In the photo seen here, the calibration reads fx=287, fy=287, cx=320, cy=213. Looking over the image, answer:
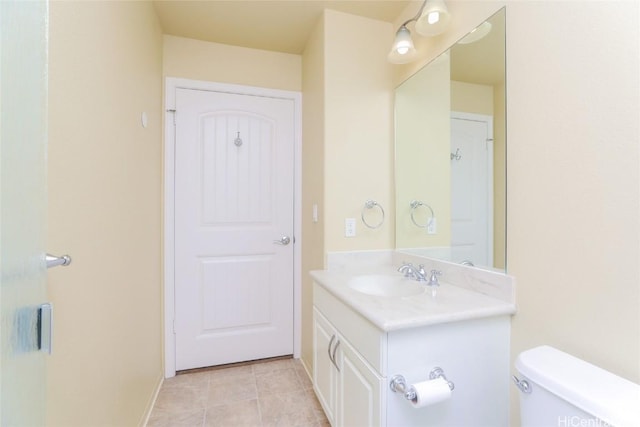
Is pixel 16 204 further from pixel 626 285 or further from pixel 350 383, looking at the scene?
pixel 626 285

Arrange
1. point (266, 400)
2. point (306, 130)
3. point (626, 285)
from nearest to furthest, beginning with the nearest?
point (626, 285)
point (266, 400)
point (306, 130)

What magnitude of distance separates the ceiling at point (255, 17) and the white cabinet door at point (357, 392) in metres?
1.87

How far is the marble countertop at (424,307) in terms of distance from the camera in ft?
3.16

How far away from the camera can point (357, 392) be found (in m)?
1.14

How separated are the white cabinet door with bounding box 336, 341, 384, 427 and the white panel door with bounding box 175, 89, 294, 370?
107 centimetres

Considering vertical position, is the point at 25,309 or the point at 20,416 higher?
the point at 25,309

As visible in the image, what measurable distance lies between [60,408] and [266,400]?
123 centimetres

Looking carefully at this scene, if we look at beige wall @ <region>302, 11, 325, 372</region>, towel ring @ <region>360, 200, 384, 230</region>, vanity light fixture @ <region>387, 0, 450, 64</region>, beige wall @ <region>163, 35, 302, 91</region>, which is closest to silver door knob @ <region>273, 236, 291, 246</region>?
beige wall @ <region>302, 11, 325, 372</region>

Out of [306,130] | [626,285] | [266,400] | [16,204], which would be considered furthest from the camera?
Answer: [306,130]

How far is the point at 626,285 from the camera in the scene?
792mm

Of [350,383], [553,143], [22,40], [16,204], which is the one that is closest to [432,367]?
[350,383]

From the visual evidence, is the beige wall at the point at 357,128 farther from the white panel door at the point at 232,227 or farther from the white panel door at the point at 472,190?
the white panel door at the point at 232,227

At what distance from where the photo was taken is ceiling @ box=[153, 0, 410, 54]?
170cm

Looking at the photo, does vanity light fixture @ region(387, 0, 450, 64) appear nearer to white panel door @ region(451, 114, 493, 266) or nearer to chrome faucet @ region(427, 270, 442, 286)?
white panel door @ region(451, 114, 493, 266)
